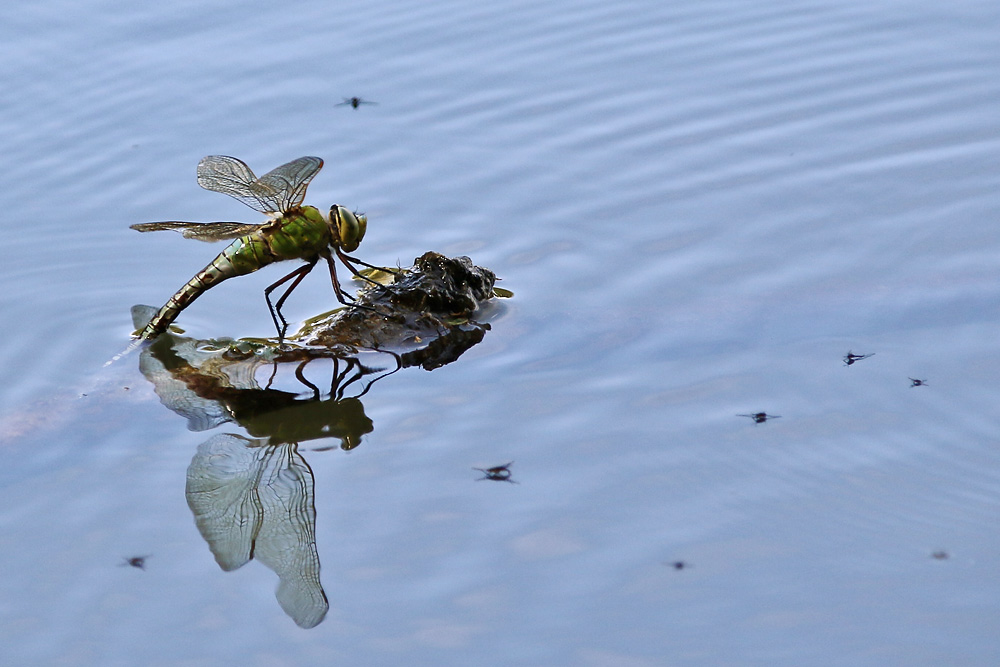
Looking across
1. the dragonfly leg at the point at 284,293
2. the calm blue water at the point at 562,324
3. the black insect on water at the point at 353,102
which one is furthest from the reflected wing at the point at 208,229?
the black insect on water at the point at 353,102

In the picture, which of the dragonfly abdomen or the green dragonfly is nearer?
the green dragonfly

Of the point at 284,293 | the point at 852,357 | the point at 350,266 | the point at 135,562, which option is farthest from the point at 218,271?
the point at 852,357

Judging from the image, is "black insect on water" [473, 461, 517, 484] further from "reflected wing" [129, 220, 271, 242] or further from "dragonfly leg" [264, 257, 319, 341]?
"reflected wing" [129, 220, 271, 242]

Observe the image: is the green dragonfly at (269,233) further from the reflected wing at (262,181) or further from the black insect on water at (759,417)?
the black insect on water at (759,417)

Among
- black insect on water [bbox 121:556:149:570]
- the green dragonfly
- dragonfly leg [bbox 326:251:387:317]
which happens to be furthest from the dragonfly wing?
black insect on water [bbox 121:556:149:570]

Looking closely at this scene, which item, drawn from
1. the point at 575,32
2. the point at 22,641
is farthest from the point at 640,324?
the point at 575,32

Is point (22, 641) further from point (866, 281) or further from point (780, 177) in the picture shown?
point (780, 177)
